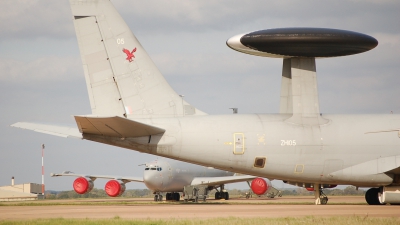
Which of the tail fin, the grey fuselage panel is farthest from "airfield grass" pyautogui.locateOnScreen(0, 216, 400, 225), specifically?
the tail fin

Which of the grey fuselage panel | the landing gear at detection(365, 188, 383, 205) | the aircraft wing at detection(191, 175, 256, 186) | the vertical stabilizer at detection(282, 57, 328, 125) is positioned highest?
the vertical stabilizer at detection(282, 57, 328, 125)

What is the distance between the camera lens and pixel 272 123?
1029 inches

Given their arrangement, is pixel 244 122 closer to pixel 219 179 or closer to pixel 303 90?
pixel 303 90

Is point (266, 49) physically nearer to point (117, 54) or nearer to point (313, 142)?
point (313, 142)

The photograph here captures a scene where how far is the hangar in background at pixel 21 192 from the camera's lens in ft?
186

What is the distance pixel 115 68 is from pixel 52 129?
3.54 m

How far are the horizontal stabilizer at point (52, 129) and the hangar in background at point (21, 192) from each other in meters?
33.2

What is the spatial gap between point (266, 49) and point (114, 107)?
665 centimetres

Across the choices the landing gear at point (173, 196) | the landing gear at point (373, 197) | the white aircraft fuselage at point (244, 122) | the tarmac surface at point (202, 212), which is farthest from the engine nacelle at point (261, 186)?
the white aircraft fuselage at point (244, 122)

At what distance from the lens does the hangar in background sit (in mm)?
56759

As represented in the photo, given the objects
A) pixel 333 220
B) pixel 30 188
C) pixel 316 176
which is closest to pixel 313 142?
pixel 316 176

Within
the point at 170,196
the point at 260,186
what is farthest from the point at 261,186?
the point at 170,196

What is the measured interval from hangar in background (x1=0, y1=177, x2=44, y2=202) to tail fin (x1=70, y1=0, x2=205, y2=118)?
3440cm

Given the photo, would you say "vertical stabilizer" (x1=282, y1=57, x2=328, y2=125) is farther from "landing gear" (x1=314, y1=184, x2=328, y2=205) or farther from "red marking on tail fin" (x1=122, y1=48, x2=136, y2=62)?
"red marking on tail fin" (x1=122, y1=48, x2=136, y2=62)
